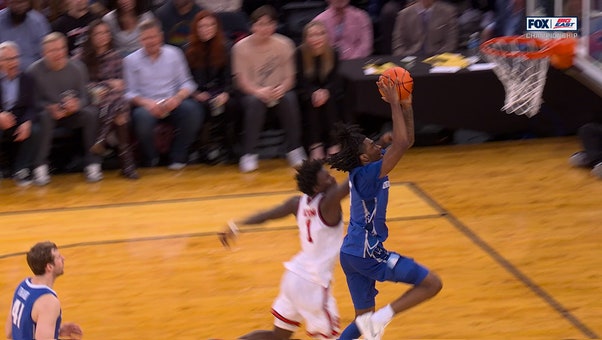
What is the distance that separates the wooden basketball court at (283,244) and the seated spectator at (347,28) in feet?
4.35

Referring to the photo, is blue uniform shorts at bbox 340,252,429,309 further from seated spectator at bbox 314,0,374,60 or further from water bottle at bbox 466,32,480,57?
water bottle at bbox 466,32,480,57

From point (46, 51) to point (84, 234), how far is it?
2305 mm

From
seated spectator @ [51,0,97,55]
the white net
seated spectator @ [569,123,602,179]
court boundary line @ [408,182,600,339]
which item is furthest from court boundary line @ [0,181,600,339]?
seated spectator @ [51,0,97,55]

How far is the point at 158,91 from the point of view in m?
11.3

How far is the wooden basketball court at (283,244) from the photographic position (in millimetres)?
7316

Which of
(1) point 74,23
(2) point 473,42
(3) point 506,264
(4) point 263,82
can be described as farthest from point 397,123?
(2) point 473,42

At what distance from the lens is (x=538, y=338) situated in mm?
6840

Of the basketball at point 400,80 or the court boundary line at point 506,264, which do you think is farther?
the court boundary line at point 506,264

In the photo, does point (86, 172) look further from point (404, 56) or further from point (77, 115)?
point (404, 56)

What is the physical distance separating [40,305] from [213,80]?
6164mm

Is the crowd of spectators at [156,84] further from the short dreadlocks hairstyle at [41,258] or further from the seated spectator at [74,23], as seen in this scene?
the short dreadlocks hairstyle at [41,258]

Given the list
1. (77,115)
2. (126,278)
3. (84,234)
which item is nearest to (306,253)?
(126,278)

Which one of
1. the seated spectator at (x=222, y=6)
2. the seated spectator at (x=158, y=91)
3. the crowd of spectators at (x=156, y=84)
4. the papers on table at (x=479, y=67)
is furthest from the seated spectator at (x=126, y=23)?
the papers on table at (x=479, y=67)

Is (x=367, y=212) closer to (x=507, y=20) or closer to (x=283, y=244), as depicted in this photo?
(x=283, y=244)
